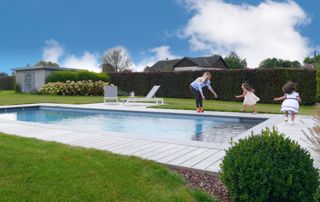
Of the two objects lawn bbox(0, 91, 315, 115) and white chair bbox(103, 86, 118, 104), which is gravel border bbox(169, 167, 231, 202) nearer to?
lawn bbox(0, 91, 315, 115)

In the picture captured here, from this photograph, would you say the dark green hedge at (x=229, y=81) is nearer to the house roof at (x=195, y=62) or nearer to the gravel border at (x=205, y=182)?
the gravel border at (x=205, y=182)

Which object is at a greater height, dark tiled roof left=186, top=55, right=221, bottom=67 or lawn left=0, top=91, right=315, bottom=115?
dark tiled roof left=186, top=55, right=221, bottom=67

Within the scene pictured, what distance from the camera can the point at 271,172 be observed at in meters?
2.89

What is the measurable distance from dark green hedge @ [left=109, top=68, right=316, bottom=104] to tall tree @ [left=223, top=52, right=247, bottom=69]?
4639cm

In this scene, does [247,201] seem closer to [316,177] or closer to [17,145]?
[316,177]

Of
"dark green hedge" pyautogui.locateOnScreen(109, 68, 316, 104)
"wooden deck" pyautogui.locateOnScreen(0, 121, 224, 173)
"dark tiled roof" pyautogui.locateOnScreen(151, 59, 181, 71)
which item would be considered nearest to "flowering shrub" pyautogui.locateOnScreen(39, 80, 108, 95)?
"dark green hedge" pyautogui.locateOnScreen(109, 68, 316, 104)

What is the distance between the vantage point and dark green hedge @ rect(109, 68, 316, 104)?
17.4 meters

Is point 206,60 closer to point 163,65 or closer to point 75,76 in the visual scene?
point 163,65

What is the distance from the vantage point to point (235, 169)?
3088mm

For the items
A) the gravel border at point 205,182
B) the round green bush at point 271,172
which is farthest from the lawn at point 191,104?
the round green bush at point 271,172

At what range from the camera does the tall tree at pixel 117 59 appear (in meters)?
57.2

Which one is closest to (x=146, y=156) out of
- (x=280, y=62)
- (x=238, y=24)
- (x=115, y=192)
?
(x=115, y=192)

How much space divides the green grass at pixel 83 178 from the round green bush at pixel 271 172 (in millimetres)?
493

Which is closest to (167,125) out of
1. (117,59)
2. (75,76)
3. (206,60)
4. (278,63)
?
(75,76)
